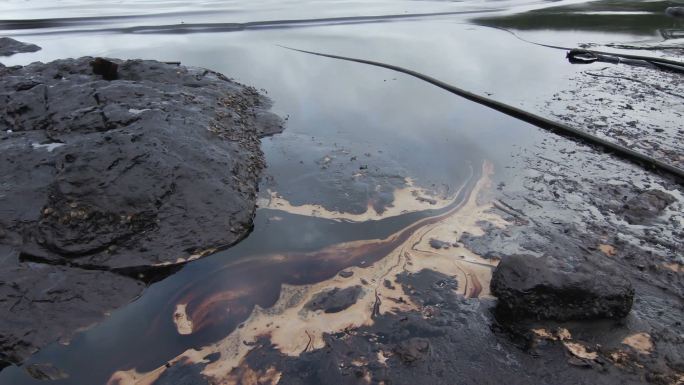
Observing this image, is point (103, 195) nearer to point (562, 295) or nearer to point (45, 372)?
point (45, 372)

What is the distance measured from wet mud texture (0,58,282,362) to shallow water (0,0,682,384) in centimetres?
25

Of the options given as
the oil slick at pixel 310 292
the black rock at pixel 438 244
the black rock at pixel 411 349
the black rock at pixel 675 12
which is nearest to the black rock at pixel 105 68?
the oil slick at pixel 310 292

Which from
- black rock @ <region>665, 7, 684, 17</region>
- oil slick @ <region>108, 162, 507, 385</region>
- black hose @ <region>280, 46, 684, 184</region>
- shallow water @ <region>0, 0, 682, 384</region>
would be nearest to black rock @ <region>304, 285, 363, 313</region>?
oil slick @ <region>108, 162, 507, 385</region>

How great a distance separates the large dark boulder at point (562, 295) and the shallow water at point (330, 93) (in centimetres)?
152

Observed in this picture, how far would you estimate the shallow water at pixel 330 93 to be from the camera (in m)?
3.65

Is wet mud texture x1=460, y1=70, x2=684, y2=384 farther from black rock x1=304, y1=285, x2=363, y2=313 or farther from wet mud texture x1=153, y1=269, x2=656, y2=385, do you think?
black rock x1=304, y1=285, x2=363, y2=313

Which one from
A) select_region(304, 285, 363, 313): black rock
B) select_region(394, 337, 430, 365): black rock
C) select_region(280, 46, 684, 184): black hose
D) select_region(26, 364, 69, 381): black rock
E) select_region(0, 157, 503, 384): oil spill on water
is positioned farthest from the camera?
select_region(280, 46, 684, 184): black hose

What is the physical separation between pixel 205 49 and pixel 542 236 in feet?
36.3

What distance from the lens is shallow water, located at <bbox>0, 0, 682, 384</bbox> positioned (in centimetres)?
365

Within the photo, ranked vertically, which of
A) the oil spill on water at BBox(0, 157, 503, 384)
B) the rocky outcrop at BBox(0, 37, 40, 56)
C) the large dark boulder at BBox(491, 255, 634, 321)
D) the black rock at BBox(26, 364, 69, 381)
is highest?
the rocky outcrop at BBox(0, 37, 40, 56)

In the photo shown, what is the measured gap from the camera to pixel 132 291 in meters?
3.69

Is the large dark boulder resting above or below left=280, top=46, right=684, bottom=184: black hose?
below

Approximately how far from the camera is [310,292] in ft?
12.4

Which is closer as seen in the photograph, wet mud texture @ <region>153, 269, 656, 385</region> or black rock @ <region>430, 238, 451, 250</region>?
wet mud texture @ <region>153, 269, 656, 385</region>
